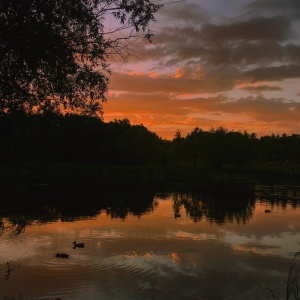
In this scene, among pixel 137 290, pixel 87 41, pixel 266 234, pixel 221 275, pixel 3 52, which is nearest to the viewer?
pixel 3 52

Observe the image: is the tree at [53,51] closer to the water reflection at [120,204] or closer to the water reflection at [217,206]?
the water reflection at [120,204]

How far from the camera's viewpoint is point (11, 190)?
13.7m

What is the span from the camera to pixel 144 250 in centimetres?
2420

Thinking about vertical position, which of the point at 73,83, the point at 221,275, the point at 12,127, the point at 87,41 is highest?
the point at 87,41

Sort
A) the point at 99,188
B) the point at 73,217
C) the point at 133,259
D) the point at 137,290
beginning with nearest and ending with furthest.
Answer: the point at 137,290, the point at 133,259, the point at 73,217, the point at 99,188

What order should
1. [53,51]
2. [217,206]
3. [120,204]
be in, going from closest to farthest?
1. [53,51]
2. [120,204]
3. [217,206]

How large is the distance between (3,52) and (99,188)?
51.3 m

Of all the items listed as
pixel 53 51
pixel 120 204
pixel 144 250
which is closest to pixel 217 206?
pixel 120 204

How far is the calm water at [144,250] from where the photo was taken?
57.1 ft

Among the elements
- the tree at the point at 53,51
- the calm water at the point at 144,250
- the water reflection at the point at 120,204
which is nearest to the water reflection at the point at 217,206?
the water reflection at the point at 120,204

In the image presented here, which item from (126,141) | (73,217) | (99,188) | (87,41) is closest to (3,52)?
(87,41)

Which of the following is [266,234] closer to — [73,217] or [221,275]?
[221,275]

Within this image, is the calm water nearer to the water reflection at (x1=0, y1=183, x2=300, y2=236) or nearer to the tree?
the water reflection at (x1=0, y1=183, x2=300, y2=236)

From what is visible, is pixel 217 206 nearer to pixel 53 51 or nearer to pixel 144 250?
pixel 144 250
